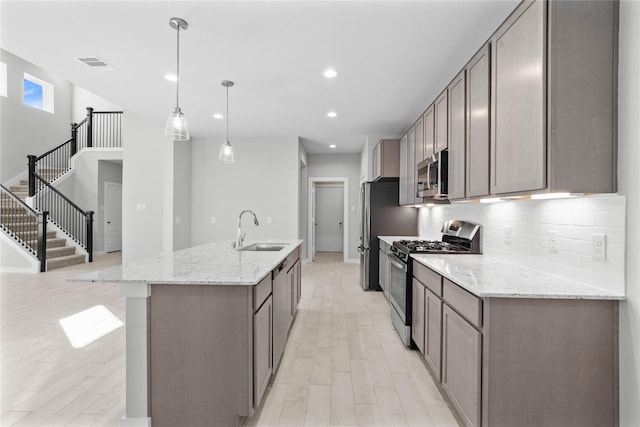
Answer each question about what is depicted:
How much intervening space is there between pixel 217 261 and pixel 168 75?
218 cm

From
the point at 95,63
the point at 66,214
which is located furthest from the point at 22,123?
the point at 95,63

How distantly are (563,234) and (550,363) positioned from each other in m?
0.77

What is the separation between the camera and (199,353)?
5.71 ft

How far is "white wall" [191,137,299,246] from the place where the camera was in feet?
20.1

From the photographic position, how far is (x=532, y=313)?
4.98 feet

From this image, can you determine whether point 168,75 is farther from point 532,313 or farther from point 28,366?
point 532,313

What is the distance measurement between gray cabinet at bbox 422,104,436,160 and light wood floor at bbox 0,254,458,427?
6.10 feet

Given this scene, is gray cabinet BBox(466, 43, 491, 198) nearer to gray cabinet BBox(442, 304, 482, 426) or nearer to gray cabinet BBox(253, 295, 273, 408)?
gray cabinet BBox(442, 304, 482, 426)

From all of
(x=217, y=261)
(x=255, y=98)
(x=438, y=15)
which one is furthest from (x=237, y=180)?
(x=438, y=15)

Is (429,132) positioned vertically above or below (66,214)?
above

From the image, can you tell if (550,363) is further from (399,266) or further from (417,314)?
(399,266)

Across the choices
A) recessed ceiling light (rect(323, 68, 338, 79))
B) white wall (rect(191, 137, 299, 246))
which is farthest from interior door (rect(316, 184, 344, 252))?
recessed ceiling light (rect(323, 68, 338, 79))

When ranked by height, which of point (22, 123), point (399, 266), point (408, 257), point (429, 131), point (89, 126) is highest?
point (89, 126)

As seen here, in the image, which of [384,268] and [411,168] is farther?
[384,268]
